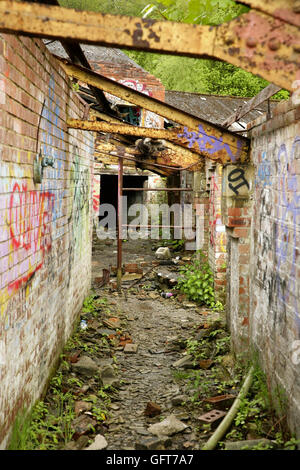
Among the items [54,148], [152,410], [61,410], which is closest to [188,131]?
[54,148]

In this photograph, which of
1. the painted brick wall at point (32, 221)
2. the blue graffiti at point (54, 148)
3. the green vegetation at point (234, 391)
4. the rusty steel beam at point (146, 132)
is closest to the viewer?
the painted brick wall at point (32, 221)

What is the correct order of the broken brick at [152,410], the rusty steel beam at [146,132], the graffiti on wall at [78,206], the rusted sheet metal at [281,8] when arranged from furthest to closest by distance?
the graffiti on wall at [78,206] → the rusty steel beam at [146,132] → the broken brick at [152,410] → the rusted sheet metal at [281,8]

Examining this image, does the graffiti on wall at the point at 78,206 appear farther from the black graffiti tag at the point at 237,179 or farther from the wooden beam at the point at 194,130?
the black graffiti tag at the point at 237,179

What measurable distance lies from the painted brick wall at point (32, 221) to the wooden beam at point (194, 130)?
1.91ft

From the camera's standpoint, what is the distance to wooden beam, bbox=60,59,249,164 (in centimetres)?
504

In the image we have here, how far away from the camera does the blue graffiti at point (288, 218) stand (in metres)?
3.68

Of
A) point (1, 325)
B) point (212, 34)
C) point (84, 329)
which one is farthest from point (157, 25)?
point (84, 329)

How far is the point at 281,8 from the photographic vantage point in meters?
2.18

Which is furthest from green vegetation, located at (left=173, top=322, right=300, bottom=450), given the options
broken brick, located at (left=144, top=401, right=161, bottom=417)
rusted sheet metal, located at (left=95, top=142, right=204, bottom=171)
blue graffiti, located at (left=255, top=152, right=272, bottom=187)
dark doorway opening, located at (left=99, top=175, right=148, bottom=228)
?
dark doorway opening, located at (left=99, top=175, right=148, bottom=228)

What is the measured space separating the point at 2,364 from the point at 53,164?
2.47m

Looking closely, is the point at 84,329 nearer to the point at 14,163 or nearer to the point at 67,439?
the point at 67,439

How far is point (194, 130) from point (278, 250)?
1.77m

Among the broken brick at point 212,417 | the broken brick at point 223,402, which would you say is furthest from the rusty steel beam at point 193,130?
the broken brick at point 212,417

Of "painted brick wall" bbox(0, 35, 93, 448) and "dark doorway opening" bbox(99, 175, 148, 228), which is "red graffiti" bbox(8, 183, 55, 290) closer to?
"painted brick wall" bbox(0, 35, 93, 448)
